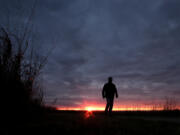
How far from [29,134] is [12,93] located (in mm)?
1731

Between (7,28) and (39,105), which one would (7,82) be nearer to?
(7,28)

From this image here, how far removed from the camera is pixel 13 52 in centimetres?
589

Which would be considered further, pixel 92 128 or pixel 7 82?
pixel 7 82

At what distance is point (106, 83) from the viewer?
40.6ft

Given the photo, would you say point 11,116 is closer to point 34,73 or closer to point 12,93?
point 12,93

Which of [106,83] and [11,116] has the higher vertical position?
[106,83]

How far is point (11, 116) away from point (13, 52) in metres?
2.12

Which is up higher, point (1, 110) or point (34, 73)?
point (34, 73)

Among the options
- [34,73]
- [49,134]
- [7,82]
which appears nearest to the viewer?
[49,134]

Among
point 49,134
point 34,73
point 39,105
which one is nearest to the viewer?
point 49,134

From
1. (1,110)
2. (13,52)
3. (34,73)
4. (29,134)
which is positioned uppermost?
(13,52)

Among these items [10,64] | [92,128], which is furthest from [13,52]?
[92,128]

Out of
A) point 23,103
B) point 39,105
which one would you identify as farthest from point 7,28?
point 39,105

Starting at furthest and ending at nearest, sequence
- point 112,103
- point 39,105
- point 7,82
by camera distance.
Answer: point 112,103, point 39,105, point 7,82
